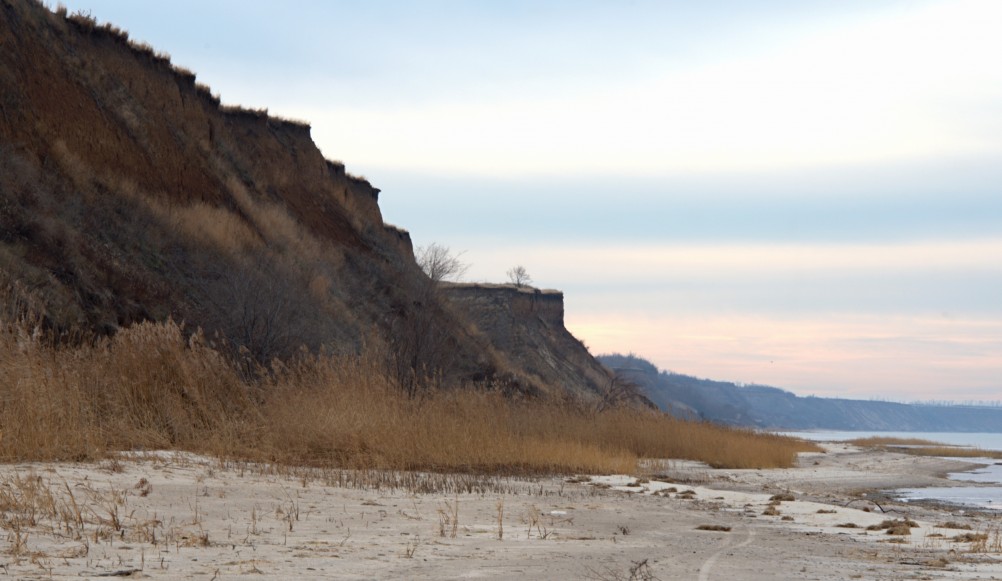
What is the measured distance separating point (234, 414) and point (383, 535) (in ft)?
20.0

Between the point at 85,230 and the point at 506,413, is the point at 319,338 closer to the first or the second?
the point at 85,230

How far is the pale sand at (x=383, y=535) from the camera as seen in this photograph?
6.01 metres

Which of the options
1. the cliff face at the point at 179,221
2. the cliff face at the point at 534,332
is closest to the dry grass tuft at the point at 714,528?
the cliff face at the point at 179,221

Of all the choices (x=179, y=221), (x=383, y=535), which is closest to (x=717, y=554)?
(x=383, y=535)

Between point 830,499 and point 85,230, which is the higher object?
point 85,230

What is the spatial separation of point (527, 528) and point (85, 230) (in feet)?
59.8

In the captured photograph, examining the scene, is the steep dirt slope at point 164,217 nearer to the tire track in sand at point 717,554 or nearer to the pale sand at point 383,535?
the pale sand at point 383,535

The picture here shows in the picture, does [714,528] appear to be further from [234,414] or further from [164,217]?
[164,217]

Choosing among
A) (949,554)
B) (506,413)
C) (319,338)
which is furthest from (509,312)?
(949,554)

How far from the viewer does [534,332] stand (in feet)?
224

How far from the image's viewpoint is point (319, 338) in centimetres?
2870

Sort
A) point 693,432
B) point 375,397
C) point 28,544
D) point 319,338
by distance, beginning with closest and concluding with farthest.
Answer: point 28,544
point 375,397
point 693,432
point 319,338

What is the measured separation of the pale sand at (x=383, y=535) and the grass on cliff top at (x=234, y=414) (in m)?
0.85

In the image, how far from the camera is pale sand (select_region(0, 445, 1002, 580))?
6.01 metres
